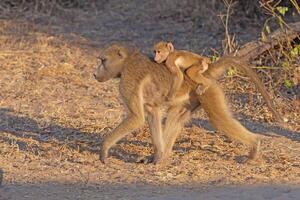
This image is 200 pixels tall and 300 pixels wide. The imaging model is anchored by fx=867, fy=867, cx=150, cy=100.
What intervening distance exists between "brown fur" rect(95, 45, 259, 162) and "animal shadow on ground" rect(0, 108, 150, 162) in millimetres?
318

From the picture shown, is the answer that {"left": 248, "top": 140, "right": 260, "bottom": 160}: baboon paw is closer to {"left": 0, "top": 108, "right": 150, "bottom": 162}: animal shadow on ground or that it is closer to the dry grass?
the dry grass

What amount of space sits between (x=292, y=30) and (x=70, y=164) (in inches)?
140

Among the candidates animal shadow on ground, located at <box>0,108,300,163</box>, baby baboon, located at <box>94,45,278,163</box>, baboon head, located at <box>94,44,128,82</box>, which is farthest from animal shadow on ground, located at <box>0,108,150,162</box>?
baboon head, located at <box>94,44,128,82</box>

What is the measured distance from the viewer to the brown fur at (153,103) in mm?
7254

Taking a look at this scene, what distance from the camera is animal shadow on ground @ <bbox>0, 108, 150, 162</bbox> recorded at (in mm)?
7801

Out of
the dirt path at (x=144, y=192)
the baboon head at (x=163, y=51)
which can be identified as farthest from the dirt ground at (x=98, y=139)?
the baboon head at (x=163, y=51)

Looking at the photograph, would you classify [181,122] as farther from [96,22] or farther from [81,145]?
[96,22]

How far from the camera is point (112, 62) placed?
296 inches

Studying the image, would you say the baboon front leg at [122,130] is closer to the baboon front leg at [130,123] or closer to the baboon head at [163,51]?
the baboon front leg at [130,123]

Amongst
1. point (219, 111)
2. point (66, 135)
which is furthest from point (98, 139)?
point (219, 111)

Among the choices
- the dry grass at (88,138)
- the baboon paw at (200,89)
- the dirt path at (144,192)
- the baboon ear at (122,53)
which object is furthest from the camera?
the baboon ear at (122,53)

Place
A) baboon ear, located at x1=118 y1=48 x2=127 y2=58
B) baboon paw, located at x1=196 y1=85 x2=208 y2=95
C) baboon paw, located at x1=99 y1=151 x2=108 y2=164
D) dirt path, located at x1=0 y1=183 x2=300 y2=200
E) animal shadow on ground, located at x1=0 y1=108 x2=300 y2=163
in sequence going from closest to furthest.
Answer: dirt path, located at x1=0 y1=183 x2=300 y2=200, baboon paw, located at x1=196 y1=85 x2=208 y2=95, baboon paw, located at x1=99 y1=151 x2=108 y2=164, baboon ear, located at x1=118 y1=48 x2=127 y2=58, animal shadow on ground, located at x1=0 y1=108 x2=300 y2=163

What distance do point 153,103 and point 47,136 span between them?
1.34 m

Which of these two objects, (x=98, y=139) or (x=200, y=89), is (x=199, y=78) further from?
(x=98, y=139)
